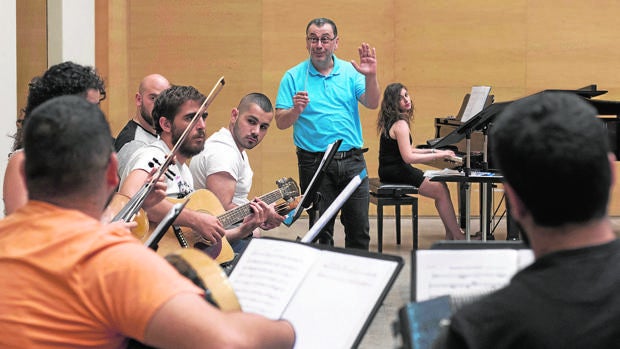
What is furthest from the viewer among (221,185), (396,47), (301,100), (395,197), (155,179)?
(396,47)

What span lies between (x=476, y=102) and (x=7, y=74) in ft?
12.0

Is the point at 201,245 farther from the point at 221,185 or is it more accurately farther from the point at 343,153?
the point at 343,153

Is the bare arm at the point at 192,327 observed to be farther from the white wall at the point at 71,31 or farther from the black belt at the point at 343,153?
the white wall at the point at 71,31

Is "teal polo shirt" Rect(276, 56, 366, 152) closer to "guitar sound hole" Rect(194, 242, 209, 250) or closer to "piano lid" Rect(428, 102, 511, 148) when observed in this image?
"piano lid" Rect(428, 102, 511, 148)

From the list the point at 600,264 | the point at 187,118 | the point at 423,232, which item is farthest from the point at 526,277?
the point at 423,232

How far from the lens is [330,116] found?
6.31 metres

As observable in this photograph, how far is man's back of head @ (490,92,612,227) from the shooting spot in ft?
4.28

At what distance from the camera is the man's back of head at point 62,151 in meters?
1.67

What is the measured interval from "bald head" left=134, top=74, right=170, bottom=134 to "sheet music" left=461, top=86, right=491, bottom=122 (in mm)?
2690

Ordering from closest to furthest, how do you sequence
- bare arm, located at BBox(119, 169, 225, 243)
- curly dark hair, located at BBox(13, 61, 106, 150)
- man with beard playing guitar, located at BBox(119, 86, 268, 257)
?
curly dark hair, located at BBox(13, 61, 106, 150) < bare arm, located at BBox(119, 169, 225, 243) < man with beard playing guitar, located at BBox(119, 86, 268, 257)

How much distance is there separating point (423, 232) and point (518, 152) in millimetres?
7319

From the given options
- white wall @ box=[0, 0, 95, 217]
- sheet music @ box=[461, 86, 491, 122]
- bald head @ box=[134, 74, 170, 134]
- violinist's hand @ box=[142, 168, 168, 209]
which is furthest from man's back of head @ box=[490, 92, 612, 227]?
sheet music @ box=[461, 86, 491, 122]

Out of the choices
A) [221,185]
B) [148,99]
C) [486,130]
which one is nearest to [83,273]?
[221,185]

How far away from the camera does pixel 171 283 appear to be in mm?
1557
